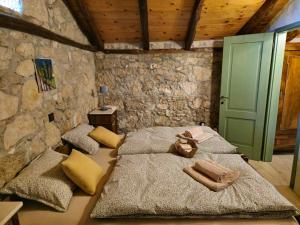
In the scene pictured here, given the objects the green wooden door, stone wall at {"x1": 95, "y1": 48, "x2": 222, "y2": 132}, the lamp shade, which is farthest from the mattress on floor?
the green wooden door

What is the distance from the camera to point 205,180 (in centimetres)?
161

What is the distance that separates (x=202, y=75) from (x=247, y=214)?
9.80 ft

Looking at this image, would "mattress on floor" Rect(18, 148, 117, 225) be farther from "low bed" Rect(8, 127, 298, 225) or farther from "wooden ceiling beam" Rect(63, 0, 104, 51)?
"wooden ceiling beam" Rect(63, 0, 104, 51)

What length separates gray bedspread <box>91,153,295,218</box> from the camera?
4.32ft

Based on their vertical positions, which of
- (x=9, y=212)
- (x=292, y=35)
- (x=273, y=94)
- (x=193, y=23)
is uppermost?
(x=193, y=23)

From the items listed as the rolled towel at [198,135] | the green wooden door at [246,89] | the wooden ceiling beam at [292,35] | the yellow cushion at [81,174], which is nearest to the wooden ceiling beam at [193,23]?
the green wooden door at [246,89]

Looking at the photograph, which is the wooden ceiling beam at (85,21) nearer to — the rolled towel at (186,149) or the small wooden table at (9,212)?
the rolled towel at (186,149)

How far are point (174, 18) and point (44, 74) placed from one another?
212 centimetres

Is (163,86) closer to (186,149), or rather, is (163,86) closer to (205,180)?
(186,149)

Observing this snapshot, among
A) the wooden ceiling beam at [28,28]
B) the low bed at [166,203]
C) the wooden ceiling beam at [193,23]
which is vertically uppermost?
the wooden ceiling beam at [193,23]

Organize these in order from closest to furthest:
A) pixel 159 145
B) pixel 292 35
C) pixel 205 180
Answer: pixel 205 180 → pixel 159 145 → pixel 292 35

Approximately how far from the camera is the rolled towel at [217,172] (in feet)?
5.21

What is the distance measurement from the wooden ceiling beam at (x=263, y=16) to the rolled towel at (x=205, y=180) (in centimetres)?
263

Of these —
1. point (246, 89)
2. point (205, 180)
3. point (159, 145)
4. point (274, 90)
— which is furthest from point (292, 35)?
point (205, 180)
